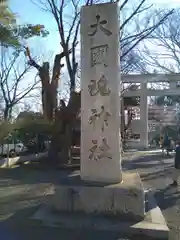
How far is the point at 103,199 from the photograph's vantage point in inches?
266

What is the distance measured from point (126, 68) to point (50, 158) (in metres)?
14.8

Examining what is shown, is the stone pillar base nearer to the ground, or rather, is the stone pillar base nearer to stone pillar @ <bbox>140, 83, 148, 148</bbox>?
the ground

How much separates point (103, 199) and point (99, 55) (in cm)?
289

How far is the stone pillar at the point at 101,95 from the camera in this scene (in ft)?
23.7

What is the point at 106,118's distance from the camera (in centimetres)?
727

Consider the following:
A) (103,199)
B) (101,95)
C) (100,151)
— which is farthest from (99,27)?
(103,199)

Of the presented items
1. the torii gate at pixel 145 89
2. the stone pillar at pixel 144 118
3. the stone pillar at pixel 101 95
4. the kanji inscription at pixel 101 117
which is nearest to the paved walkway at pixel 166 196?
the stone pillar at pixel 101 95

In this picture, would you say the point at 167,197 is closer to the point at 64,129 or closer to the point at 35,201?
the point at 35,201

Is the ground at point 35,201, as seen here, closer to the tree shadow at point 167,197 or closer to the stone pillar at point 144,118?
the tree shadow at point 167,197

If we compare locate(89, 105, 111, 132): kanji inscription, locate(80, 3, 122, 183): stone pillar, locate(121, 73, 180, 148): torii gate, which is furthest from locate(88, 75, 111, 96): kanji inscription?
locate(121, 73, 180, 148): torii gate

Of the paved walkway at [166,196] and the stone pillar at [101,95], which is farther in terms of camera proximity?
the stone pillar at [101,95]

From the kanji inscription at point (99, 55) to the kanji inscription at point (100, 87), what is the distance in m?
0.32

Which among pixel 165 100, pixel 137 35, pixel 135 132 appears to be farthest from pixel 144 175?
pixel 165 100

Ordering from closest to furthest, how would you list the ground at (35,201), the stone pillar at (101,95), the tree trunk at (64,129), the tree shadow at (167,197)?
the ground at (35,201), the stone pillar at (101,95), the tree shadow at (167,197), the tree trunk at (64,129)
